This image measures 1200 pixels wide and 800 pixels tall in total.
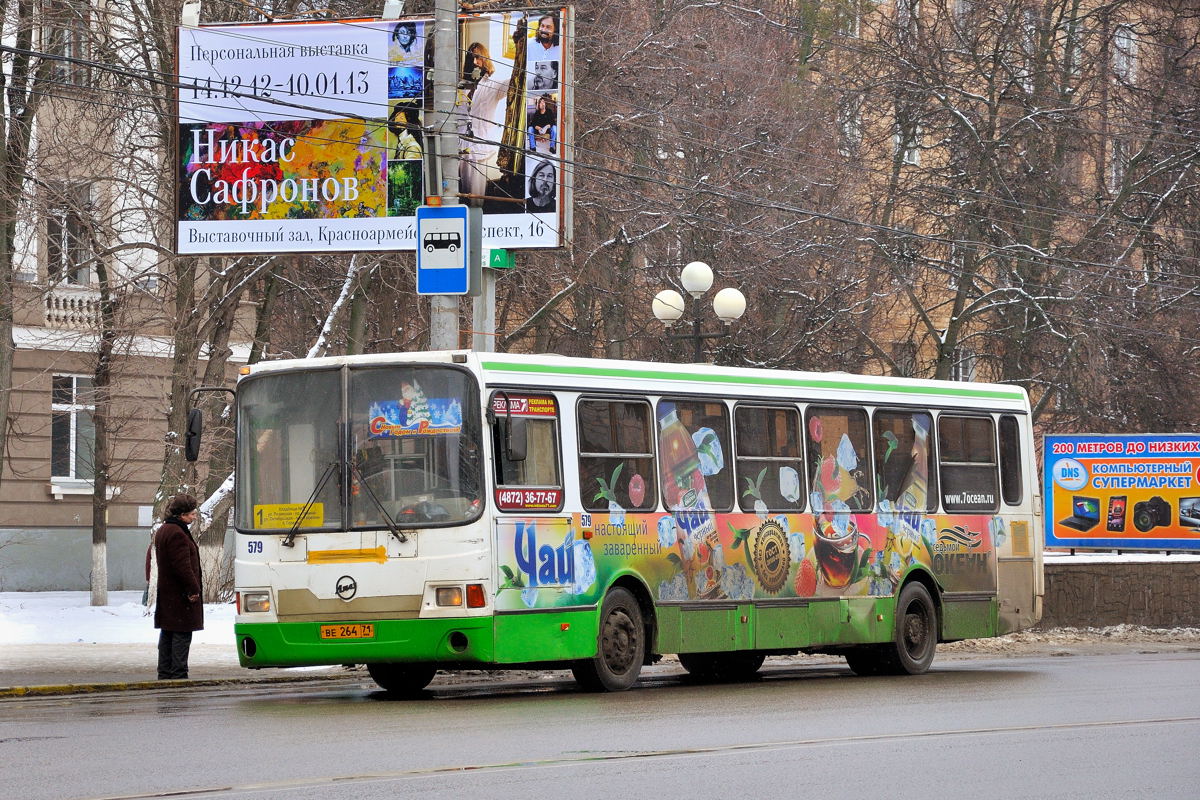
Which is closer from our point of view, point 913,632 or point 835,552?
point 835,552

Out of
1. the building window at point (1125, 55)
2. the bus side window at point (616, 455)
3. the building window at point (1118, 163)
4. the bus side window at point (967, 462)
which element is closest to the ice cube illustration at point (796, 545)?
the bus side window at point (616, 455)

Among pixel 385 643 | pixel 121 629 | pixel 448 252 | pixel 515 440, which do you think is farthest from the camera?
pixel 121 629

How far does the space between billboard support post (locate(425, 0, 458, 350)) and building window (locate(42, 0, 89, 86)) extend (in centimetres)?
739

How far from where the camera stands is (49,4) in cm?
2669

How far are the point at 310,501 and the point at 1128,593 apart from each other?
16.1 meters

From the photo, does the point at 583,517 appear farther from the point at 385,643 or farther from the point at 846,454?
the point at 846,454

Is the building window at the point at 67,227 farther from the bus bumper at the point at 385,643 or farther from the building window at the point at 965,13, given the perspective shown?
the building window at the point at 965,13

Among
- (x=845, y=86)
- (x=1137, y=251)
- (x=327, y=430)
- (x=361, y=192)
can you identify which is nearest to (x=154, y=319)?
(x=361, y=192)

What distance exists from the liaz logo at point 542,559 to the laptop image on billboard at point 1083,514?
51.9 ft

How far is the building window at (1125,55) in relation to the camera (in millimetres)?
39406

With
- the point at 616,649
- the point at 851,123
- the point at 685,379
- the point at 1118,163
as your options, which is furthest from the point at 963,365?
the point at 616,649

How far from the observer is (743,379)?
18.3 metres

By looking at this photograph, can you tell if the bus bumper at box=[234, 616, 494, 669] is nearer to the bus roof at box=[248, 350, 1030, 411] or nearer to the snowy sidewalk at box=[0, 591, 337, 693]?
the bus roof at box=[248, 350, 1030, 411]

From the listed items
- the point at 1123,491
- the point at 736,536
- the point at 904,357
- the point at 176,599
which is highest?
the point at 904,357
